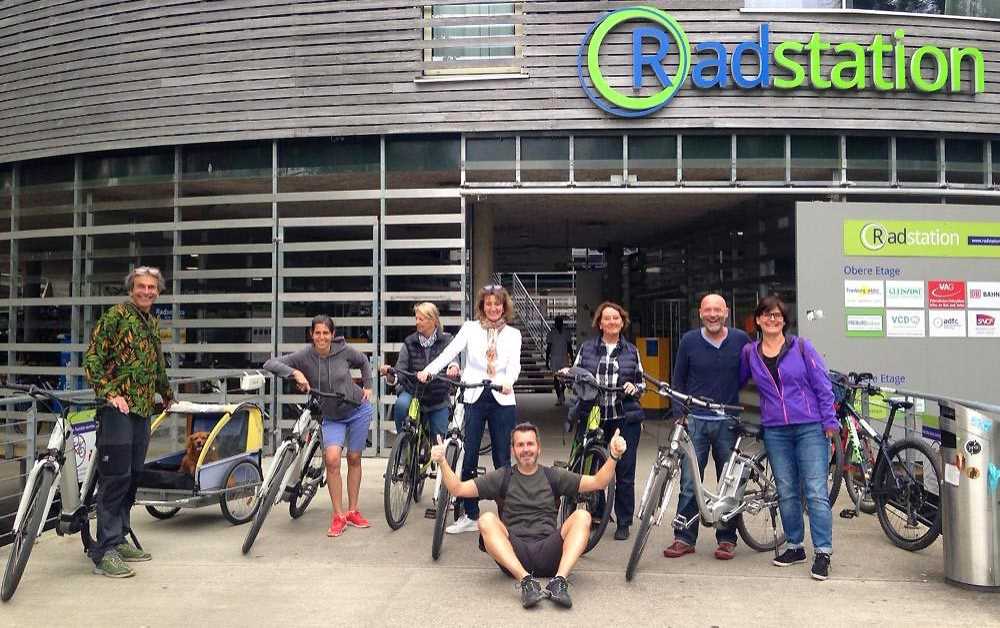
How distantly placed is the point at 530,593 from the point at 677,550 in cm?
146

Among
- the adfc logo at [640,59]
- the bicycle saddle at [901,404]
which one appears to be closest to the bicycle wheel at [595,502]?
the bicycle saddle at [901,404]

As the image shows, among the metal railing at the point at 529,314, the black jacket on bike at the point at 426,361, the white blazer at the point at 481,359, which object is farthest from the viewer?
the metal railing at the point at 529,314

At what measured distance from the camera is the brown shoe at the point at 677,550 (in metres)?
5.12

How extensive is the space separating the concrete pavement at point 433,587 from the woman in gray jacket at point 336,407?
0.26 meters

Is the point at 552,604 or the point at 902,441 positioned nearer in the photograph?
the point at 552,604

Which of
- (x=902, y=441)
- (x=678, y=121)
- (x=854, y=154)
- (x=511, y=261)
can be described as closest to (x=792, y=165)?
(x=854, y=154)

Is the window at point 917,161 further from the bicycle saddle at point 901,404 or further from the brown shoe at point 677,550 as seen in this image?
the brown shoe at point 677,550

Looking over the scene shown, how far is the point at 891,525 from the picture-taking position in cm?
552

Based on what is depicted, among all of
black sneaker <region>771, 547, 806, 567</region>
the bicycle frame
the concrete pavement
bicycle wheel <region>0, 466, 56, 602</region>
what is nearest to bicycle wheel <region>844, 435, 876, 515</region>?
the concrete pavement

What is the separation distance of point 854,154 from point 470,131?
4.61 meters

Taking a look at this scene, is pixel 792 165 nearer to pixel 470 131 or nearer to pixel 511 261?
pixel 470 131

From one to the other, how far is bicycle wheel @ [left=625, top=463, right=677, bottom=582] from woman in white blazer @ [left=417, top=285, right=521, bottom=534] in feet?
4.00

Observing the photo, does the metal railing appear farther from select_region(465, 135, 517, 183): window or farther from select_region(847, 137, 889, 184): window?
select_region(847, 137, 889, 184): window

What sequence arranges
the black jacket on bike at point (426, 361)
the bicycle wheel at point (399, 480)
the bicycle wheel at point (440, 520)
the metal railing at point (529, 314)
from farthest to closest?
the metal railing at point (529, 314) < the black jacket on bike at point (426, 361) < the bicycle wheel at point (399, 480) < the bicycle wheel at point (440, 520)
